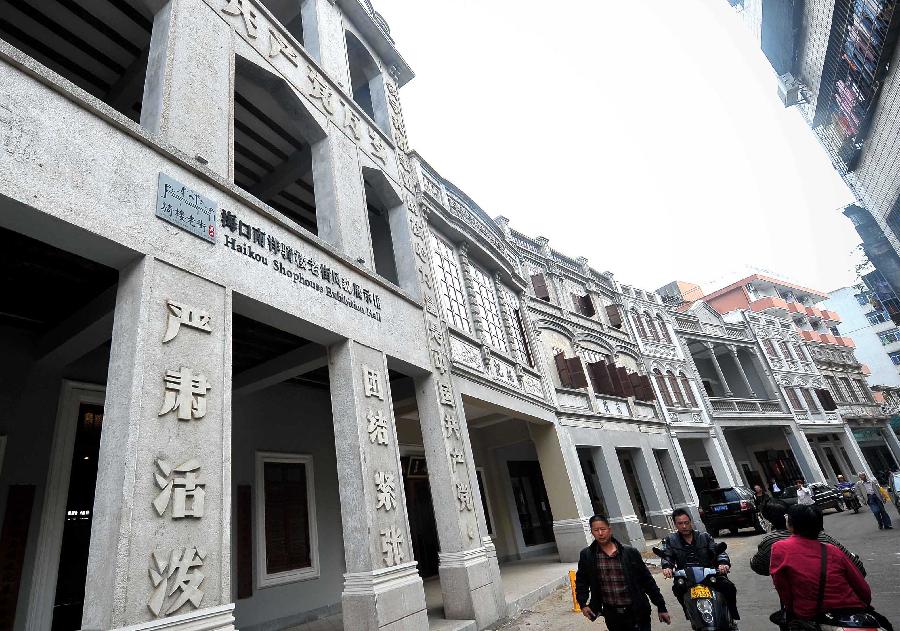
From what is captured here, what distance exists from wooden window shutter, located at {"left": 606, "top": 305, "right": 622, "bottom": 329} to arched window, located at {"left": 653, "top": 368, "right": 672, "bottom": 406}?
2.74 metres

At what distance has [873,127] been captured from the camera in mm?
13617

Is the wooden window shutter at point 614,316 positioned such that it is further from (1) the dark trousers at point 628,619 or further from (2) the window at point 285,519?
(1) the dark trousers at point 628,619

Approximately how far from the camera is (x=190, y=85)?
5105 millimetres

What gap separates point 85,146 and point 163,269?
43.3 inches

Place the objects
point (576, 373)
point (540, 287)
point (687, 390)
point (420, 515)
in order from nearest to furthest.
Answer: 1. point (420, 515)
2. point (576, 373)
3. point (540, 287)
4. point (687, 390)

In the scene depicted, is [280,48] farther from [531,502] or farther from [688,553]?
[531,502]

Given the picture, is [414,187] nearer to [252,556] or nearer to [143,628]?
[252,556]

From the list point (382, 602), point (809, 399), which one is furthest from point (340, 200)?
point (809, 399)

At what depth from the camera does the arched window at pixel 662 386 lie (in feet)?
67.5

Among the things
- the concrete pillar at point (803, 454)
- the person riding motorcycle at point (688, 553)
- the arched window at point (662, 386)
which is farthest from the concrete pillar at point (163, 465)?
the concrete pillar at point (803, 454)

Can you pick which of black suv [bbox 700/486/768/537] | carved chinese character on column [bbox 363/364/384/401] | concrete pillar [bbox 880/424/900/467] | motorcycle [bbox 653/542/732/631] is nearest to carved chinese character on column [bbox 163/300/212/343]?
carved chinese character on column [bbox 363/364/384/401]

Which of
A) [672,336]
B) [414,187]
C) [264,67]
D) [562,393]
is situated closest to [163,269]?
[264,67]

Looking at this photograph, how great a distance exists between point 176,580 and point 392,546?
109 inches

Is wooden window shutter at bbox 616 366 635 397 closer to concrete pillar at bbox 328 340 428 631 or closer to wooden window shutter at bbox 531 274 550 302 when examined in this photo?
wooden window shutter at bbox 531 274 550 302
